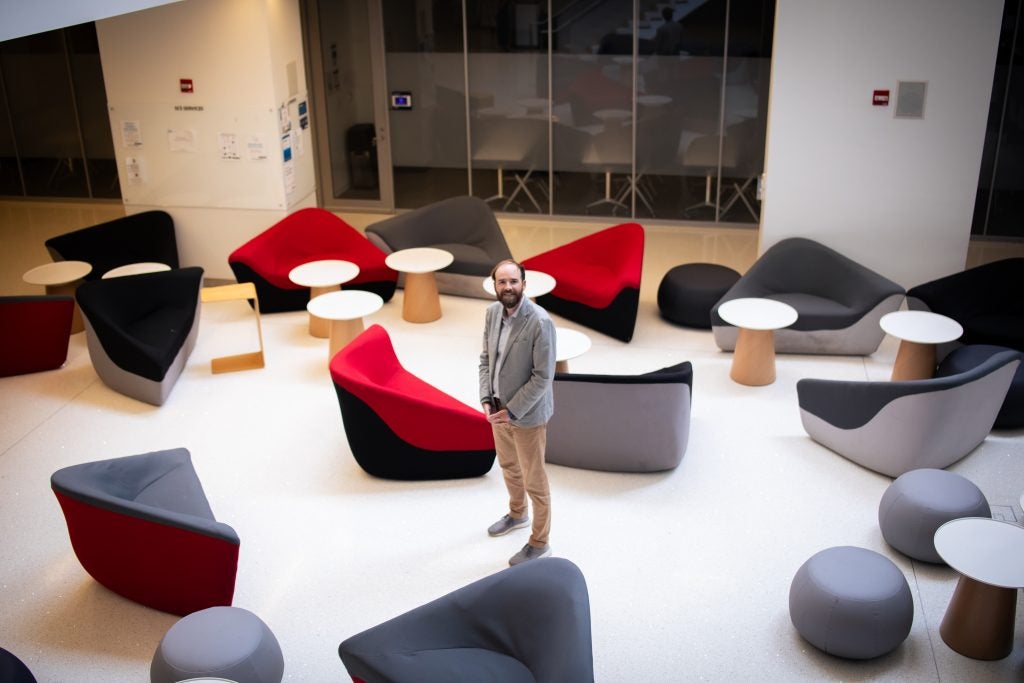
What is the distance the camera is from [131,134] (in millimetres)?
10188

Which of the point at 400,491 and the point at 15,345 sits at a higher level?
the point at 15,345

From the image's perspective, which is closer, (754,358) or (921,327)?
(921,327)

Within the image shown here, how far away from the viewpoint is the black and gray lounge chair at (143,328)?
7.74 meters

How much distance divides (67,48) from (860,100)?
9.32 meters

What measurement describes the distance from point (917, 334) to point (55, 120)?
418 inches

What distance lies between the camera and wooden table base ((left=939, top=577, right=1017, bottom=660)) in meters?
5.06

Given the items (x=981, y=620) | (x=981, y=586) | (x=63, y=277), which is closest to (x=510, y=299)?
(x=981, y=586)

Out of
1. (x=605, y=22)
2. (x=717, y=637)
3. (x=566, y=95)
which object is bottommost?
(x=717, y=637)

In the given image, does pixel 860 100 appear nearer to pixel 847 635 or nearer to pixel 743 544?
pixel 743 544

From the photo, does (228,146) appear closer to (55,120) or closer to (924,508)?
(55,120)

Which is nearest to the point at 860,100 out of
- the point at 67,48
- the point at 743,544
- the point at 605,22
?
the point at 605,22

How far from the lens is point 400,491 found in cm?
670

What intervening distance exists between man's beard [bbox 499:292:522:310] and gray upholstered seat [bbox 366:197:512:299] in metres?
4.42

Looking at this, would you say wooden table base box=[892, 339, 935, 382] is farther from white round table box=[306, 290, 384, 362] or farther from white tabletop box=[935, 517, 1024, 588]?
white round table box=[306, 290, 384, 362]
